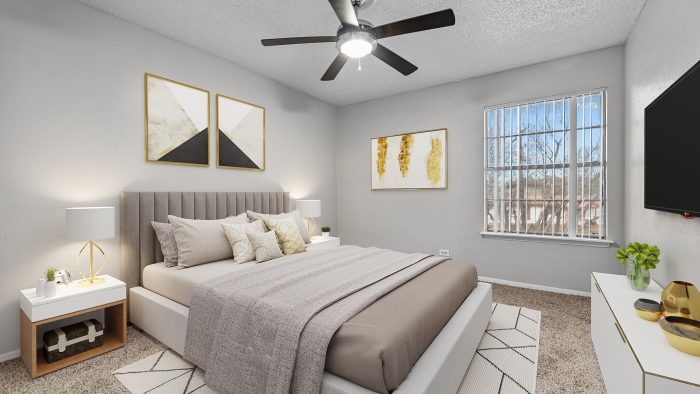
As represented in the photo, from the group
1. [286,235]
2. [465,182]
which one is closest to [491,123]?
[465,182]

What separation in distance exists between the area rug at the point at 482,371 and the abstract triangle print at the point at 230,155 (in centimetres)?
204

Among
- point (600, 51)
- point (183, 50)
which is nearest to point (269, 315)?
point (183, 50)

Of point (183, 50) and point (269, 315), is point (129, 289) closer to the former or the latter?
point (269, 315)

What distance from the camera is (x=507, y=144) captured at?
154 inches

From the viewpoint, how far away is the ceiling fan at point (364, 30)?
6.18 feet

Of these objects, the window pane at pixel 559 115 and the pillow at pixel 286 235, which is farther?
the window pane at pixel 559 115

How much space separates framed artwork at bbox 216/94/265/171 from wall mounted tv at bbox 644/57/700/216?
12.4 ft

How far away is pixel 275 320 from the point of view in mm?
Result: 1562

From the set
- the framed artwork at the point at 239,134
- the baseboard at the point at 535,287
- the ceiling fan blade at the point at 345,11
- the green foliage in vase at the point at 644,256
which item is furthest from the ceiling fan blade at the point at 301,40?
the baseboard at the point at 535,287

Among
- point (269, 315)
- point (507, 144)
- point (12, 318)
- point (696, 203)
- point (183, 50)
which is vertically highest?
point (183, 50)

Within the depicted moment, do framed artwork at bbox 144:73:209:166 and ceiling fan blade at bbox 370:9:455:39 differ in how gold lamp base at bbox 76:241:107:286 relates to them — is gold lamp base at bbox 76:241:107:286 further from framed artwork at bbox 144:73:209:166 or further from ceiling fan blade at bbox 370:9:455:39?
ceiling fan blade at bbox 370:9:455:39

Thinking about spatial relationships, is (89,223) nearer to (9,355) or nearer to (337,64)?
(9,355)

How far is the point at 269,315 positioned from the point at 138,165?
221 cm

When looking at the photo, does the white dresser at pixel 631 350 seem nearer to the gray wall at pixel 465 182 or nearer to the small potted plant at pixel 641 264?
the small potted plant at pixel 641 264
